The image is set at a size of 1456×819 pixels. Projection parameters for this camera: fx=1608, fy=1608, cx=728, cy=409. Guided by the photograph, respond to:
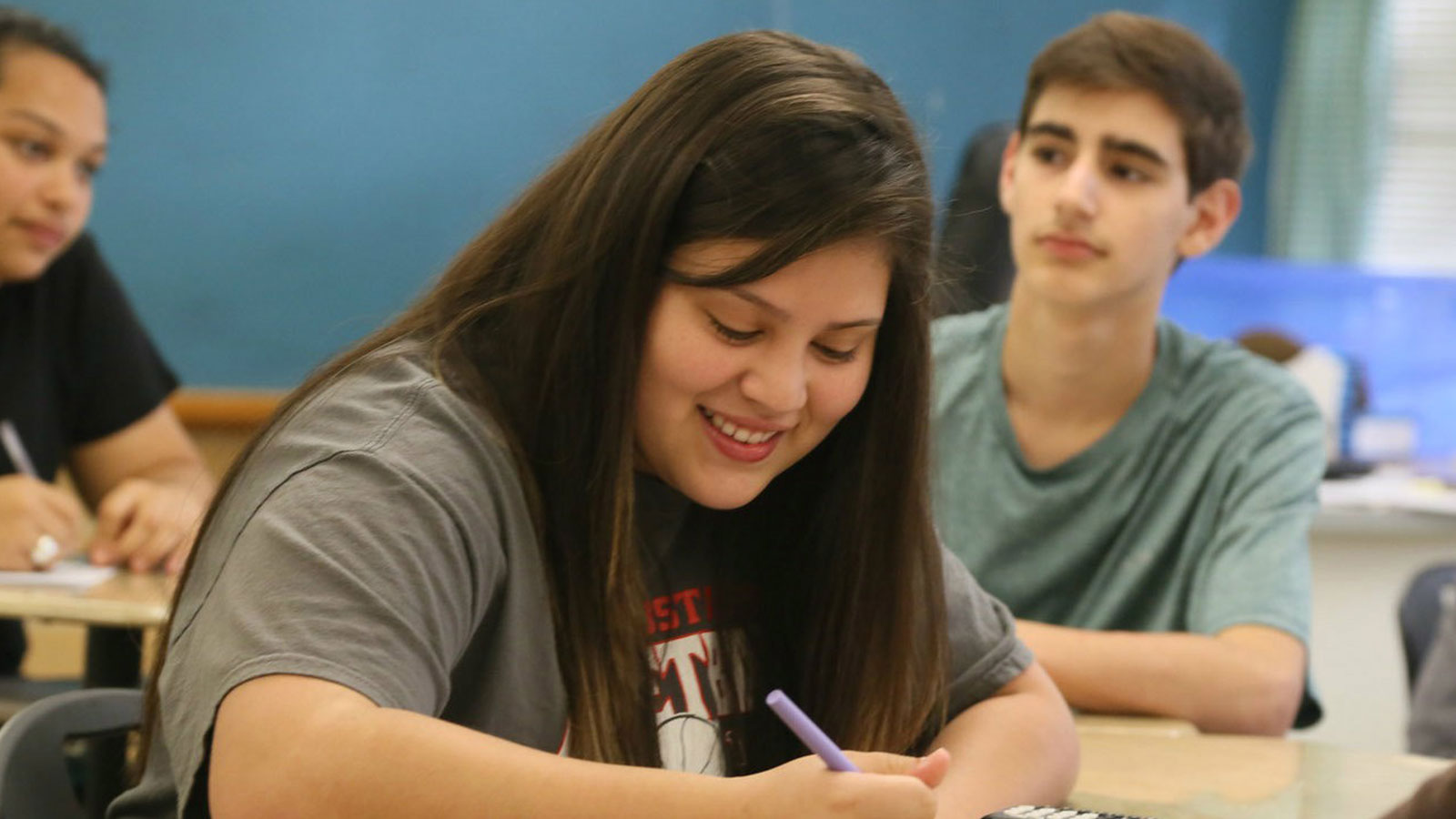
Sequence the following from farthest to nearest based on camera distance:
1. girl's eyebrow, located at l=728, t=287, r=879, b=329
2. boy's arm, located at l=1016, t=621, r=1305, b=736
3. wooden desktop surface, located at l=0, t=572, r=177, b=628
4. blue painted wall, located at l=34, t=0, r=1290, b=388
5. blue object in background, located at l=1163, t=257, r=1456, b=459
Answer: blue object in background, located at l=1163, t=257, r=1456, b=459, blue painted wall, located at l=34, t=0, r=1290, b=388, wooden desktop surface, located at l=0, t=572, r=177, b=628, boy's arm, located at l=1016, t=621, r=1305, b=736, girl's eyebrow, located at l=728, t=287, r=879, b=329

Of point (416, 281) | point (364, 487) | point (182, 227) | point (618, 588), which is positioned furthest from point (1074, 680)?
point (182, 227)

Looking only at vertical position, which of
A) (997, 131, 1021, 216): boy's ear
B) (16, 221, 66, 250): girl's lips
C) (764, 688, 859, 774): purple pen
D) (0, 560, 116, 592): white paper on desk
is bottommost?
(0, 560, 116, 592): white paper on desk

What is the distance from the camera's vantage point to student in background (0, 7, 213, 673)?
7.31 feet

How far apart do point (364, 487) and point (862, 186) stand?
378 mm

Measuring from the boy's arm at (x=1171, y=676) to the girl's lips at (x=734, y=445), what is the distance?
0.67 m

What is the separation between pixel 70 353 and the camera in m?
2.63

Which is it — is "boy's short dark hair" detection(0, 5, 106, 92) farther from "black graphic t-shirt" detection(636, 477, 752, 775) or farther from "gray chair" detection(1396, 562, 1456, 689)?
"gray chair" detection(1396, 562, 1456, 689)

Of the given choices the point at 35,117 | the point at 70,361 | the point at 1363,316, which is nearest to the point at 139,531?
the point at 70,361

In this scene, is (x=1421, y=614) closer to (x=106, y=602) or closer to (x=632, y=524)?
(x=632, y=524)

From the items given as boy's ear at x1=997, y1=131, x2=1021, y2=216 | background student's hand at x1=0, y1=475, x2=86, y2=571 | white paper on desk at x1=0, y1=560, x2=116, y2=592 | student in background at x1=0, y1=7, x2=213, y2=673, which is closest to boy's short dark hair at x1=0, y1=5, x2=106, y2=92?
student in background at x1=0, y1=7, x2=213, y2=673

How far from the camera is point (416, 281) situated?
151 inches

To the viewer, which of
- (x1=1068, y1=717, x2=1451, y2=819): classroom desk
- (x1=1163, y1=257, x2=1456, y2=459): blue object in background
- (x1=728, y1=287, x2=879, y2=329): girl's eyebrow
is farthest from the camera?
(x1=1163, y1=257, x2=1456, y2=459): blue object in background

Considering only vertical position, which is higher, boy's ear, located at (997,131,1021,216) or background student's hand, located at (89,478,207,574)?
boy's ear, located at (997,131,1021,216)

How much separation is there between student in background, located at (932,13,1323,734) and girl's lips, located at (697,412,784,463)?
3.14 feet
